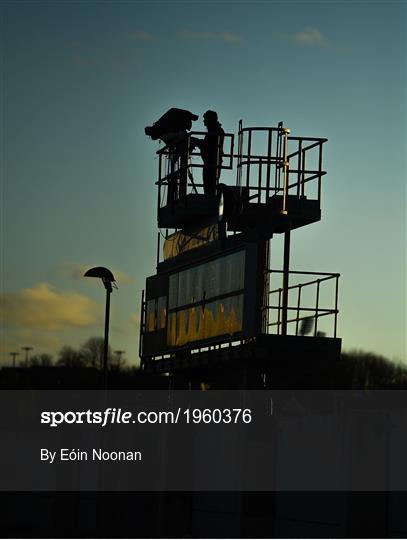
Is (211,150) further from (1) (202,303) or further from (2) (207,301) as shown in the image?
(2) (207,301)

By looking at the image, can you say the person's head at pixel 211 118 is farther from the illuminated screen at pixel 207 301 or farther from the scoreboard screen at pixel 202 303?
the illuminated screen at pixel 207 301

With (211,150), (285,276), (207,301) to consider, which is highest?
(211,150)

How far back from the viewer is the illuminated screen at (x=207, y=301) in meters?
28.0

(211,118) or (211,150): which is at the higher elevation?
(211,118)

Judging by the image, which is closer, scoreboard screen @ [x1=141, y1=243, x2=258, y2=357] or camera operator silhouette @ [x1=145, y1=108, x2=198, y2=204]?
scoreboard screen @ [x1=141, y1=243, x2=258, y2=357]

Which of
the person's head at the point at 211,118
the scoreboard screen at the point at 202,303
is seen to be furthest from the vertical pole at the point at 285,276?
the person's head at the point at 211,118

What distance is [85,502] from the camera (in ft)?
93.9

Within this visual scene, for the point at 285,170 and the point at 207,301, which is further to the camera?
the point at 207,301

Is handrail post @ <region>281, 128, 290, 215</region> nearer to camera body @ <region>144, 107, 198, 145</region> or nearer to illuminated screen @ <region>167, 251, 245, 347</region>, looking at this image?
illuminated screen @ <region>167, 251, 245, 347</region>

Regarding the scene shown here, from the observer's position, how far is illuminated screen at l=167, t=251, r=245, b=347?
28000 mm

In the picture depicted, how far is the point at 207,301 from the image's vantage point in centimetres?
2995

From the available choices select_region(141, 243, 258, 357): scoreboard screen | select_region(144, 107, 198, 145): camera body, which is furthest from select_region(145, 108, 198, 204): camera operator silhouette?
select_region(141, 243, 258, 357): scoreboard screen

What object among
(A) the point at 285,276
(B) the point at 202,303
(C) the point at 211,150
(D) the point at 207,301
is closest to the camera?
(A) the point at 285,276

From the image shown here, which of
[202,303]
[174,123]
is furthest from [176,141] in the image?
[202,303]
